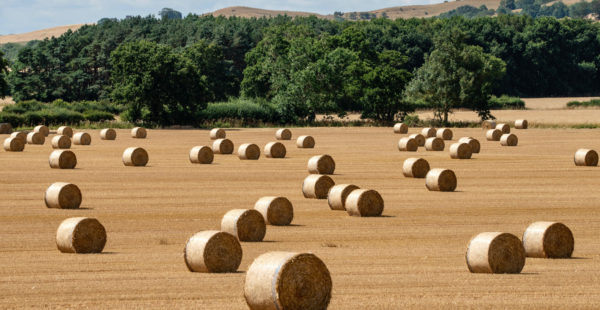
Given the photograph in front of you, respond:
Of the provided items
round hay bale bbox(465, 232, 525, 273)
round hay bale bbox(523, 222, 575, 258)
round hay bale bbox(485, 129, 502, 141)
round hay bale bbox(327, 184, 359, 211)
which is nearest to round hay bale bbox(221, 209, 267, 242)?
round hay bale bbox(465, 232, 525, 273)

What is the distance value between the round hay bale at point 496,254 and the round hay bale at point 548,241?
1.53 m

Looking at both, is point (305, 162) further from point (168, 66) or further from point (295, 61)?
point (295, 61)

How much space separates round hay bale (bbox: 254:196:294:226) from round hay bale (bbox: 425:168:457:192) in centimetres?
926

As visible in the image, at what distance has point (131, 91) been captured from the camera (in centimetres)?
8219

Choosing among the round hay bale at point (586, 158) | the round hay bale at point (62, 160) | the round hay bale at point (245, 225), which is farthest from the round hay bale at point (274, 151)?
the round hay bale at point (245, 225)

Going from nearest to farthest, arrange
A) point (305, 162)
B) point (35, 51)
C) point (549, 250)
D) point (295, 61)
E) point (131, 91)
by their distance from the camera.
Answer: point (549, 250) → point (305, 162) → point (131, 91) → point (295, 61) → point (35, 51)

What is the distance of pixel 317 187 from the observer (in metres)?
28.8

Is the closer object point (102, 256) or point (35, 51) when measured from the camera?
point (102, 256)

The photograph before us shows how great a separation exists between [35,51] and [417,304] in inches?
5112

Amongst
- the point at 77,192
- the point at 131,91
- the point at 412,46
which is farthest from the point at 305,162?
the point at 412,46

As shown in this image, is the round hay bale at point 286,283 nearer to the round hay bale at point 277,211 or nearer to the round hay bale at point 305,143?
the round hay bale at point 277,211

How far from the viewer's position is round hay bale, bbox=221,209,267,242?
19.8m

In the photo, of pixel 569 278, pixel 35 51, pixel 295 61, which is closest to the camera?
pixel 569 278

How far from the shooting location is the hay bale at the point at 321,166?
3744 cm
